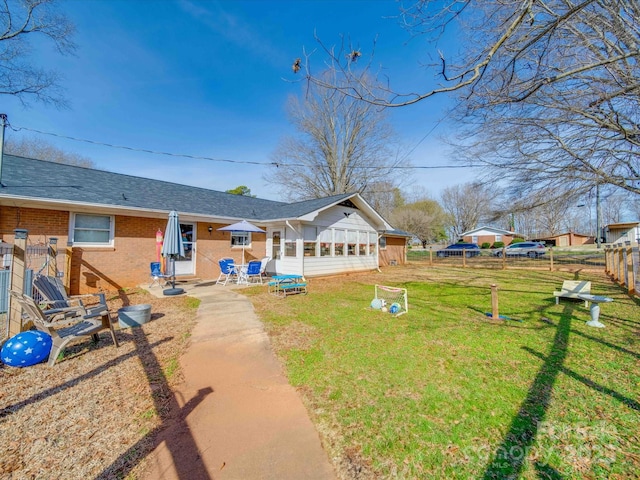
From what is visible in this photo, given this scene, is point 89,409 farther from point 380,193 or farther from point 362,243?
point 380,193

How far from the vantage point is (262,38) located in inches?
309

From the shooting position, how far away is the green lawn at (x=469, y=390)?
7.14ft

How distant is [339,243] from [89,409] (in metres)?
11.8

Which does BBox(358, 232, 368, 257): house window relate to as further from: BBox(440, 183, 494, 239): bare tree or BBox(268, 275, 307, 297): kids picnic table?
BBox(440, 183, 494, 239): bare tree

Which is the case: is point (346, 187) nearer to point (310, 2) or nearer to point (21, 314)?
point (310, 2)

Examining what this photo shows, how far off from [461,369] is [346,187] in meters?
21.6

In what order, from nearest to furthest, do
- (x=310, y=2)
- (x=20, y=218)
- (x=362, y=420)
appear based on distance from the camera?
1. (x=362, y=420)
2. (x=310, y=2)
3. (x=20, y=218)

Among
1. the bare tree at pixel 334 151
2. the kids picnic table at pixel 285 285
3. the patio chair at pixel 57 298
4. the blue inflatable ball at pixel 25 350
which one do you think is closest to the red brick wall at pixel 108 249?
the patio chair at pixel 57 298

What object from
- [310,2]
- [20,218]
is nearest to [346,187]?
[310,2]

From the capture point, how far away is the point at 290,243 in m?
12.6

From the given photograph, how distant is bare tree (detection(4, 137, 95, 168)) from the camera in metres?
22.9

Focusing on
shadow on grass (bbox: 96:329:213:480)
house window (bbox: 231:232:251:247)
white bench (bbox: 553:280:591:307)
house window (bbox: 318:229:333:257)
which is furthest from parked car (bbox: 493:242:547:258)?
shadow on grass (bbox: 96:329:213:480)

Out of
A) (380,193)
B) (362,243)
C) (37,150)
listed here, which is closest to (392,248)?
(362,243)

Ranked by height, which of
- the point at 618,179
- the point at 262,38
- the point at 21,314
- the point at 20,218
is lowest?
the point at 21,314
